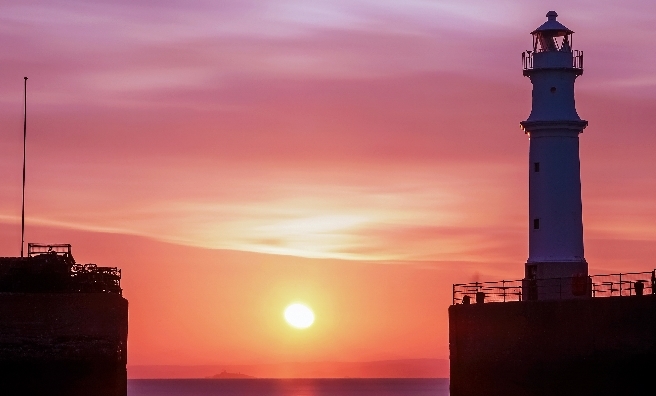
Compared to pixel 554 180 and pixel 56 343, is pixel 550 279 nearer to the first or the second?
pixel 554 180

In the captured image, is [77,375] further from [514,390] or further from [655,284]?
[655,284]

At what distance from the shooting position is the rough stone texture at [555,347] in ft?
165

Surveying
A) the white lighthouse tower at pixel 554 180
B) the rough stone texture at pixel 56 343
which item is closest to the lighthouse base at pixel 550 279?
the white lighthouse tower at pixel 554 180

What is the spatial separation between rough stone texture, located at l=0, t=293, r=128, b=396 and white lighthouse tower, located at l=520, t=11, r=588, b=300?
726 inches

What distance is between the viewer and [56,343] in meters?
55.1

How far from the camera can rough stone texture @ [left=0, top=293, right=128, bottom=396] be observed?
5456 cm

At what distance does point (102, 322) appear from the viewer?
56.2 meters

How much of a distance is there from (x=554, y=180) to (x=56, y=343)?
22.5 m

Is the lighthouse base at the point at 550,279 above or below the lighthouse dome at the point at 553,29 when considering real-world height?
below

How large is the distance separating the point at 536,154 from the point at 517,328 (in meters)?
9.91

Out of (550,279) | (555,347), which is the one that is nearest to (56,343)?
(555,347)

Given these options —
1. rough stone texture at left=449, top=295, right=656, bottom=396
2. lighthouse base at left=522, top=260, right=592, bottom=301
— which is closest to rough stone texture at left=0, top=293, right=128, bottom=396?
rough stone texture at left=449, top=295, right=656, bottom=396

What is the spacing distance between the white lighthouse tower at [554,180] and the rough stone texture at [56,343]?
18.5m

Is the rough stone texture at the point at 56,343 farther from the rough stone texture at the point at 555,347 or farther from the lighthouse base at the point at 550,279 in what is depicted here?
the lighthouse base at the point at 550,279
